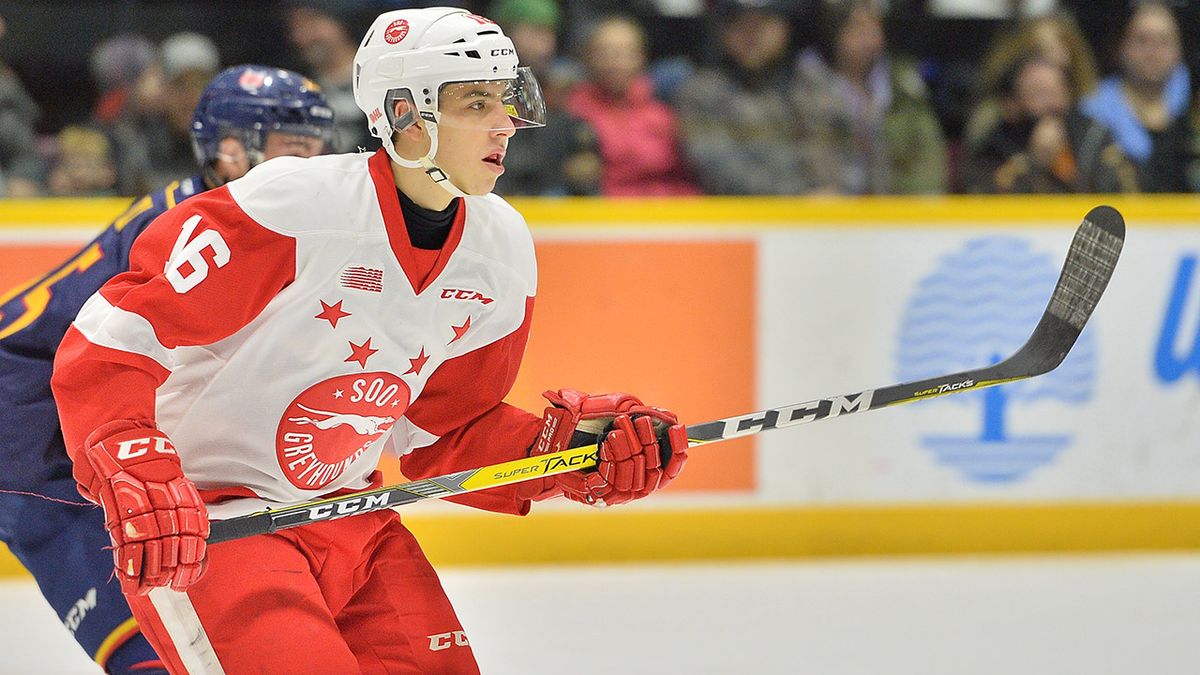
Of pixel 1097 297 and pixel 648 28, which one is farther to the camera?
pixel 648 28

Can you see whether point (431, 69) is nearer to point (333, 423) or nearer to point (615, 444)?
point (333, 423)

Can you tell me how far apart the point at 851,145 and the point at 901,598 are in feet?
5.16

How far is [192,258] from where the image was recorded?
83.3 inches

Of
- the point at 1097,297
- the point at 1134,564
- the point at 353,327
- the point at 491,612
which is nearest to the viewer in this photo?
the point at 353,327

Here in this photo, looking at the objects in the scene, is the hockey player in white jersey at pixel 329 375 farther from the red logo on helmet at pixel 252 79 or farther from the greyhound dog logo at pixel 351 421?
the red logo on helmet at pixel 252 79

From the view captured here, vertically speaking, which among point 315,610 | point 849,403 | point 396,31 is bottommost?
point 315,610

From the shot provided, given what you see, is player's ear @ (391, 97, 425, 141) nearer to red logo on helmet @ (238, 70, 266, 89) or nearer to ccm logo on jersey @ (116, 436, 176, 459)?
ccm logo on jersey @ (116, 436, 176, 459)

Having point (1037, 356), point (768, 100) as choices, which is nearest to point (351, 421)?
point (1037, 356)

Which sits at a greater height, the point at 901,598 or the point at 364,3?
the point at 364,3

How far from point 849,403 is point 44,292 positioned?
1.53 metres

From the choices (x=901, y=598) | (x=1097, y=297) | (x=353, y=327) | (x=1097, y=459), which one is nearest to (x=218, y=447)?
(x=353, y=327)

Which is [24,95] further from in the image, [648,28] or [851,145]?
[851,145]

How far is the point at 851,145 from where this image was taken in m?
5.08

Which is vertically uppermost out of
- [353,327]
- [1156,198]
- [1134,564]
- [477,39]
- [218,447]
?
[477,39]
